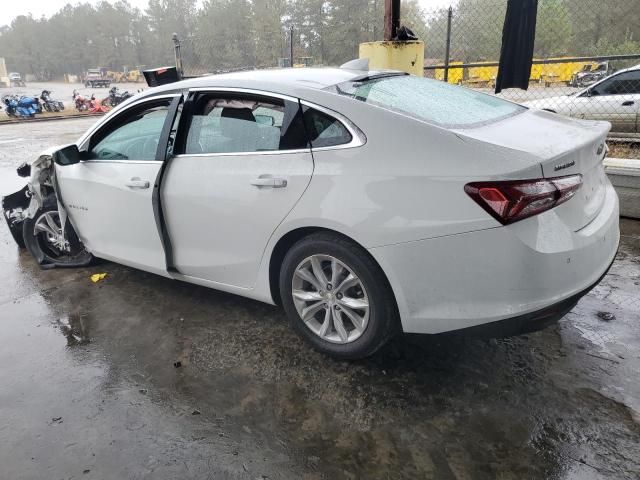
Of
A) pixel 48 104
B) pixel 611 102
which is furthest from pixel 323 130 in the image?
pixel 48 104

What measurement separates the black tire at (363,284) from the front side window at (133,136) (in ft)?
4.35

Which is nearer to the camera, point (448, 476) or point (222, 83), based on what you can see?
point (448, 476)

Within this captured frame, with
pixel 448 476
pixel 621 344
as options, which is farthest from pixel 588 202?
pixel 448 476

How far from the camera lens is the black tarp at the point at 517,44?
6.20 metres

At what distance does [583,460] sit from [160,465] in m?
1.82

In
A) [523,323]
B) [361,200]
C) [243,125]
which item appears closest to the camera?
[523,323]

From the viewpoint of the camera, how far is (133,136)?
365 centimetres

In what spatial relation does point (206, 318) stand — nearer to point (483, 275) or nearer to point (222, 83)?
point (222, 83)

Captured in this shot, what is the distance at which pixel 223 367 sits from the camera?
290 centimetres

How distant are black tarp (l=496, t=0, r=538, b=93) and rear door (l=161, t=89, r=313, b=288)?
4760mm

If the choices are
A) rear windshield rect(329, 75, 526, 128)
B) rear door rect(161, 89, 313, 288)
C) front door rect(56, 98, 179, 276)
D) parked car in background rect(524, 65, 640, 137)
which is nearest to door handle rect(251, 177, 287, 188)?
rear door rect(161, 89, 313, 288)

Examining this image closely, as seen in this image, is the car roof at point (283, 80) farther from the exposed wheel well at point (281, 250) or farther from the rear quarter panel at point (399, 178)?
the exposed wheel well at point (281, 250)

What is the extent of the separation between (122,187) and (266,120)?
4.23ft

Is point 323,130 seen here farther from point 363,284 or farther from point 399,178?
point 363,284
